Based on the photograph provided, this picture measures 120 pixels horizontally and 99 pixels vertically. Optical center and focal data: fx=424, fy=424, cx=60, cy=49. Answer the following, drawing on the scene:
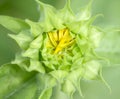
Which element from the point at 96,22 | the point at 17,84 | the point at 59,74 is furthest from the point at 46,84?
the point at 96,22

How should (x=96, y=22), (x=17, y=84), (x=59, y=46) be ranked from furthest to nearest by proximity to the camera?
(x=96, y=22)
(x=17, y=84)
(x=59, y=46)

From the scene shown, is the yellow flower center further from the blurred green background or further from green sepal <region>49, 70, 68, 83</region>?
the blurred green background

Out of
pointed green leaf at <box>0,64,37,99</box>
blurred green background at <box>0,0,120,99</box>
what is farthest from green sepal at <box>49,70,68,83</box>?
blurred green background at <box>0,0,120,99</box>

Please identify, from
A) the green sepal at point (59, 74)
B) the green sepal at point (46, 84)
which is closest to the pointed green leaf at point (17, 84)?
the green sepal at point (46, 84)

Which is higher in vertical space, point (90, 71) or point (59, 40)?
point (59, 40)

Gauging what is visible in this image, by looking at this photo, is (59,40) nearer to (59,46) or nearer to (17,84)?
(59,46)

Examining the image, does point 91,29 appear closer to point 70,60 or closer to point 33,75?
point 70,60

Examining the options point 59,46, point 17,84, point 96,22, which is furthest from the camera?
point 96,22
